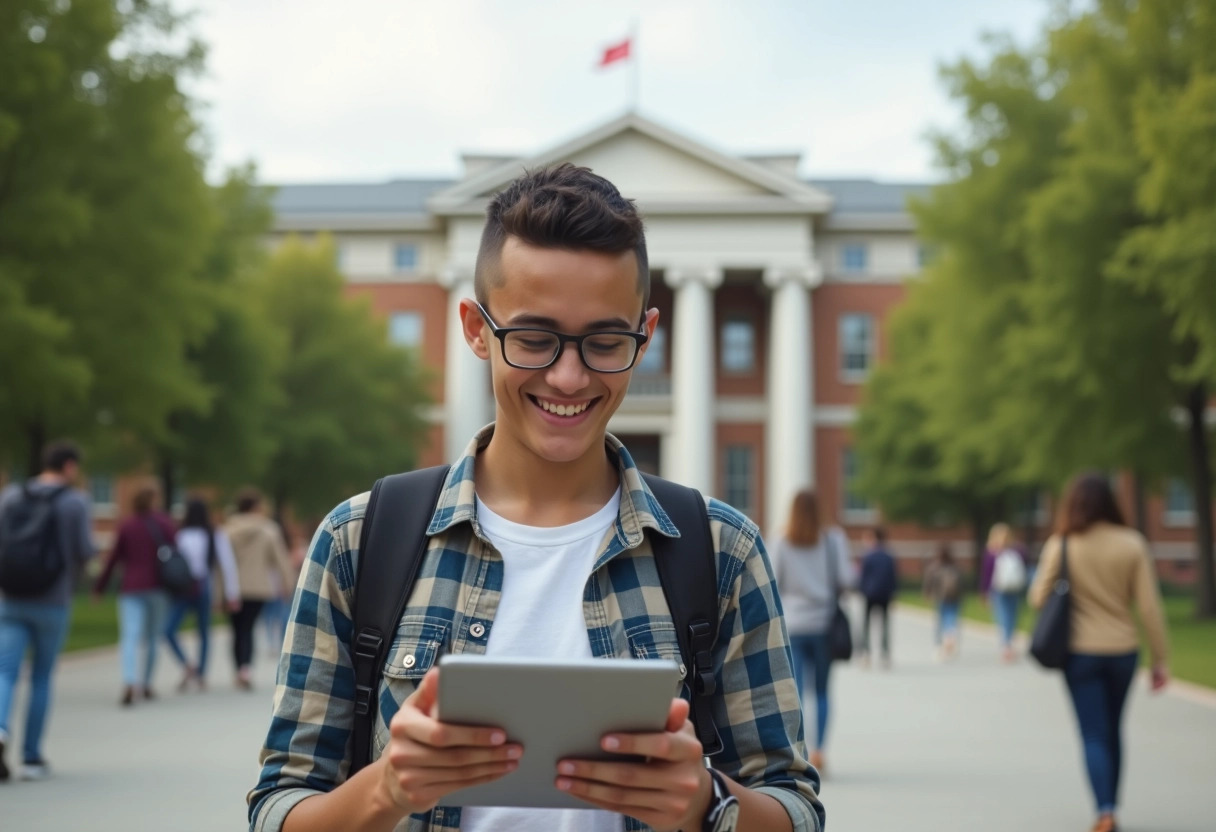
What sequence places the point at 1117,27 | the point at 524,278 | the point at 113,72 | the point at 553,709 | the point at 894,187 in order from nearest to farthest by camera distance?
the point at 553,709
the point at 524,278
the point at 113,72
the point at 1117,27
the point at 894,187

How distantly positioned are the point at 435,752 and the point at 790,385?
175 ft

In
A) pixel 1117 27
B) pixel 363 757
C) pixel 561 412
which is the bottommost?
pixel 363 757

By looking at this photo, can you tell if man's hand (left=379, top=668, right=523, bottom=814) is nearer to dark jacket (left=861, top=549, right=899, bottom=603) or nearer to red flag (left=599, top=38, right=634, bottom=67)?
dark jacket (left=861, top=549, right=899, bottom=603)

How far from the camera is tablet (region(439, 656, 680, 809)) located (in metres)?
1.82

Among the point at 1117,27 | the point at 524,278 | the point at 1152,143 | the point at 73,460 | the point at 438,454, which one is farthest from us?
the point at 438,454

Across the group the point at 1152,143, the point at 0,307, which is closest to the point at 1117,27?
the point at 1152,143

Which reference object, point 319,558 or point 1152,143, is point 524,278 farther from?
point 1152,143

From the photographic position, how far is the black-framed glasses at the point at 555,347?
2279 millimetres

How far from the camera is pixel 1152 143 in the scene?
17.6 metres

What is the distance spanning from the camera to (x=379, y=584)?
2297 millimetres

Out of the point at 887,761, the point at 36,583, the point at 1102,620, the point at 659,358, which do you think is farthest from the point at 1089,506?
the point at 659,358

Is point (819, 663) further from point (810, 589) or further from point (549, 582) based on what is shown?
point (549, 582)

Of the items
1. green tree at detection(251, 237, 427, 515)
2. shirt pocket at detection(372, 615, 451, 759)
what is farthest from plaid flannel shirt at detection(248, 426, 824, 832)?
green tree at detection(251, 237, 427, 515)

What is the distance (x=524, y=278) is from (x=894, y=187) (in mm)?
64657
